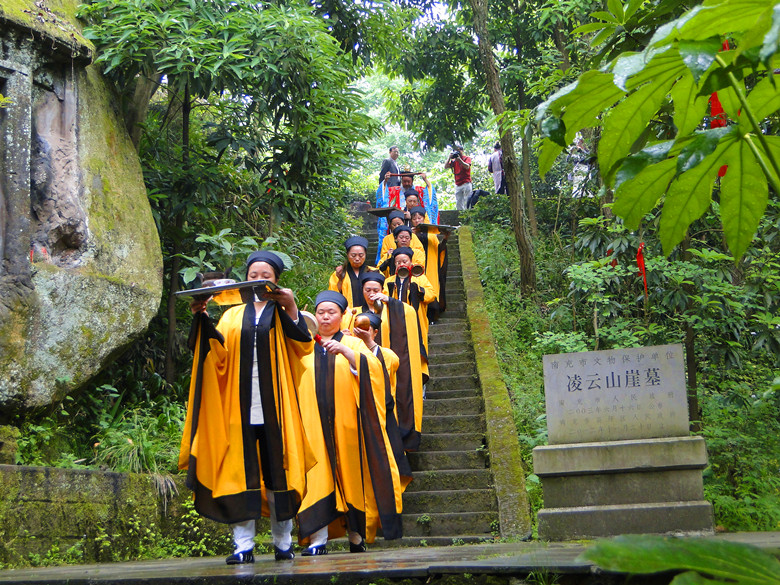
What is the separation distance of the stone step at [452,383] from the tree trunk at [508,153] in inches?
134

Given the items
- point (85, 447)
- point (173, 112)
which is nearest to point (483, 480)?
point (85, 447)

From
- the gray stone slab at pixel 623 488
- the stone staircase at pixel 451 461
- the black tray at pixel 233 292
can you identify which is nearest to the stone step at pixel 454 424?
the stone staircase at pixel 451 461

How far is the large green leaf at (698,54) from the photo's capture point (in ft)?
3.23

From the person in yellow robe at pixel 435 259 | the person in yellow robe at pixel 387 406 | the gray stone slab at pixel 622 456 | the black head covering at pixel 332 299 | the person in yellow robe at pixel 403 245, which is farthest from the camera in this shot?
the person in yellow robe at pixel 435 259

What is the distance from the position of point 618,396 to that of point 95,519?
13.1ft

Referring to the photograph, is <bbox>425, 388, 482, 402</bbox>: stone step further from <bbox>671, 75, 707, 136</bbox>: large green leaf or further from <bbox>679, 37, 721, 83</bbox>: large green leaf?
<bbox>679, 37, 721, 83</bbox>: large green leaf

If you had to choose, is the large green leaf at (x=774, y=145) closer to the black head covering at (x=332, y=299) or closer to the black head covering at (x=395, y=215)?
the black head covering at (x=332, y=299)

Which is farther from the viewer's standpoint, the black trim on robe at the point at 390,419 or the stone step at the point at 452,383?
the stone step at the point at 452,383

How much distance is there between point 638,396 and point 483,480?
258 centimetres

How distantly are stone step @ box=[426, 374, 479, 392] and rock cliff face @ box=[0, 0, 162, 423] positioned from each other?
144 inches

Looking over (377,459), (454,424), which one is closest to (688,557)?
(377,459)

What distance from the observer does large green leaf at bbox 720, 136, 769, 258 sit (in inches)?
50.6

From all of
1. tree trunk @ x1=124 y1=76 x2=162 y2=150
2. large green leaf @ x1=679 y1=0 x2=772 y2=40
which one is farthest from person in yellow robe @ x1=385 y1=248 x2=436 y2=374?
large green leaf @ x1=679 y1=0 x2=772 y2=40

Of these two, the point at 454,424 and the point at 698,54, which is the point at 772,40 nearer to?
the point at 698,54
